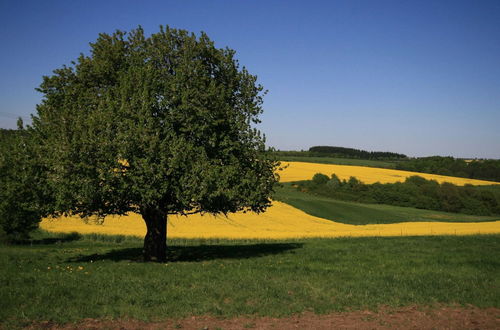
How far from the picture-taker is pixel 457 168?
407ft

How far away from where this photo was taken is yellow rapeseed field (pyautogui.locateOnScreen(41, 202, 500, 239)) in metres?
34.8

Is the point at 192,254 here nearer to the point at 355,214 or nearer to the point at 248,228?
the point at 248,228

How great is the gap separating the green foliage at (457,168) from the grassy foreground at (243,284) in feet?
359

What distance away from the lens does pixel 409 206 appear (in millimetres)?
79875

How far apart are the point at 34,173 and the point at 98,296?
8612mm

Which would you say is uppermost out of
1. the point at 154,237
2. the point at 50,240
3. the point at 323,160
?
the point at 323,160

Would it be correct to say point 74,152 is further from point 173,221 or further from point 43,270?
point 173,221

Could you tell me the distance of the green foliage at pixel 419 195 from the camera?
258 ft

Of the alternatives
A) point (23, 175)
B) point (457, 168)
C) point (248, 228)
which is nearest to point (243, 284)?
point (23, 175)

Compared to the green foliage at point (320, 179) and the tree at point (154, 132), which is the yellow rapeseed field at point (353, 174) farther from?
the tree at point (154, 132)

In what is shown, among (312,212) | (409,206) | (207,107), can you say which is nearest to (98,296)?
(207,107)

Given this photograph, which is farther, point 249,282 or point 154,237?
point 154,237

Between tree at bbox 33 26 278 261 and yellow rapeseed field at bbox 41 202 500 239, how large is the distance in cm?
1480

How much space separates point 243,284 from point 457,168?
128 meters
